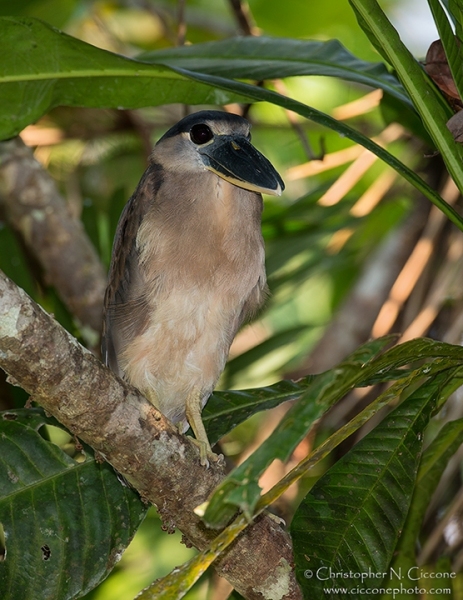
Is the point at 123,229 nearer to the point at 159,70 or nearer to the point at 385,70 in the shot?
the point at 159,70

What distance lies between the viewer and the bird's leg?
2.18 m

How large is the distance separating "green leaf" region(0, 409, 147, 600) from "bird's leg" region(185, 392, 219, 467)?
0.26m

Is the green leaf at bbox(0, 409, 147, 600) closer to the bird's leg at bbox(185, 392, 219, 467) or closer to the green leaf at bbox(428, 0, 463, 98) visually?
the bird's leg at bbox(185, 392, 219, 467)

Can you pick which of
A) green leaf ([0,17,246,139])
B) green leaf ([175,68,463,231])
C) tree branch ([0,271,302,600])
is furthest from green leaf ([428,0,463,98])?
tree branch ([0,271,302,600])

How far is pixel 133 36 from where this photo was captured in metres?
4.57

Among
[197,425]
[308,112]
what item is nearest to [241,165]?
[308,112]

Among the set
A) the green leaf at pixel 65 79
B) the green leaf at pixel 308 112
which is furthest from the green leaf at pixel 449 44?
the green leaf at pixel 65 79

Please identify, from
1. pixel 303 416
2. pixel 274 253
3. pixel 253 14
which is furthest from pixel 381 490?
pixel 253 14

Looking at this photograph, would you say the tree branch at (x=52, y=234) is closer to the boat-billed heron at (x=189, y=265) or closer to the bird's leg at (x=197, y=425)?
the boat-billed heron at (x=189, y=265)

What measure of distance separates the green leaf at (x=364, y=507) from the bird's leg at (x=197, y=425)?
40cm

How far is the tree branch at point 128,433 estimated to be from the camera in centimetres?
145

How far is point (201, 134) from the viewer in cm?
245

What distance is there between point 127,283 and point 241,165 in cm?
53

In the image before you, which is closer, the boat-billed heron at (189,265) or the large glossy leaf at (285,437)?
the large glossy leaf at (285,437)
